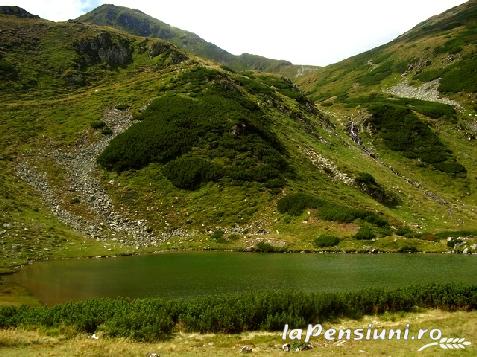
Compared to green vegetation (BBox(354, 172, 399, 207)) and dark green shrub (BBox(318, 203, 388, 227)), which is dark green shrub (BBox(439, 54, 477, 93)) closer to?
green vegetation (BBox(354, 172, 399, 207))

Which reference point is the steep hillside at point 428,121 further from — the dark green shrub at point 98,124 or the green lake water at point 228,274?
the dark green shrub at point 98,124

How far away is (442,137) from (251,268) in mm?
89798

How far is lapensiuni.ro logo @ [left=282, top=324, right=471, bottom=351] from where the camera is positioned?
2162cm

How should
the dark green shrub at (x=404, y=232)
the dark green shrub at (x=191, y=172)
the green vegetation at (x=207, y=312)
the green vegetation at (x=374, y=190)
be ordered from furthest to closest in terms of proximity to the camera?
1. the green vegetation at (x=374, y=190)
2. the dark green shrub at (x=191, y=172)
3. the dark green shrub at (x=404, y=232)
4. the green vegetation at (x=207, y=312)

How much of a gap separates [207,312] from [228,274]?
16.0m

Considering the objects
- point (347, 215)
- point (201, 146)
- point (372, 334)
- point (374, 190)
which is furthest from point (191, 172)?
point (372, 334)

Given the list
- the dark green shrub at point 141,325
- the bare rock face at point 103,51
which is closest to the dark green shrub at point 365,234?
the dark green shrub at point 141,325

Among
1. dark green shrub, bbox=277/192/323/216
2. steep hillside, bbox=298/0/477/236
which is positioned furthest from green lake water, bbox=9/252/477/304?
steep hillside, bbox=298/0/477/236

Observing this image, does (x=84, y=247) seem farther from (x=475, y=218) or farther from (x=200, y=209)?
(x=475, y=218)

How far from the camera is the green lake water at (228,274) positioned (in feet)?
117

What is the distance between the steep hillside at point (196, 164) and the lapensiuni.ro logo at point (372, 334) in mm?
31142

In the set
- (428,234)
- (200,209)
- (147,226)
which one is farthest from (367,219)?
(147,226)

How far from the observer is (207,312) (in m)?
24.9

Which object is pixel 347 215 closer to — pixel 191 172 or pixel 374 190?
pixel 374 190
